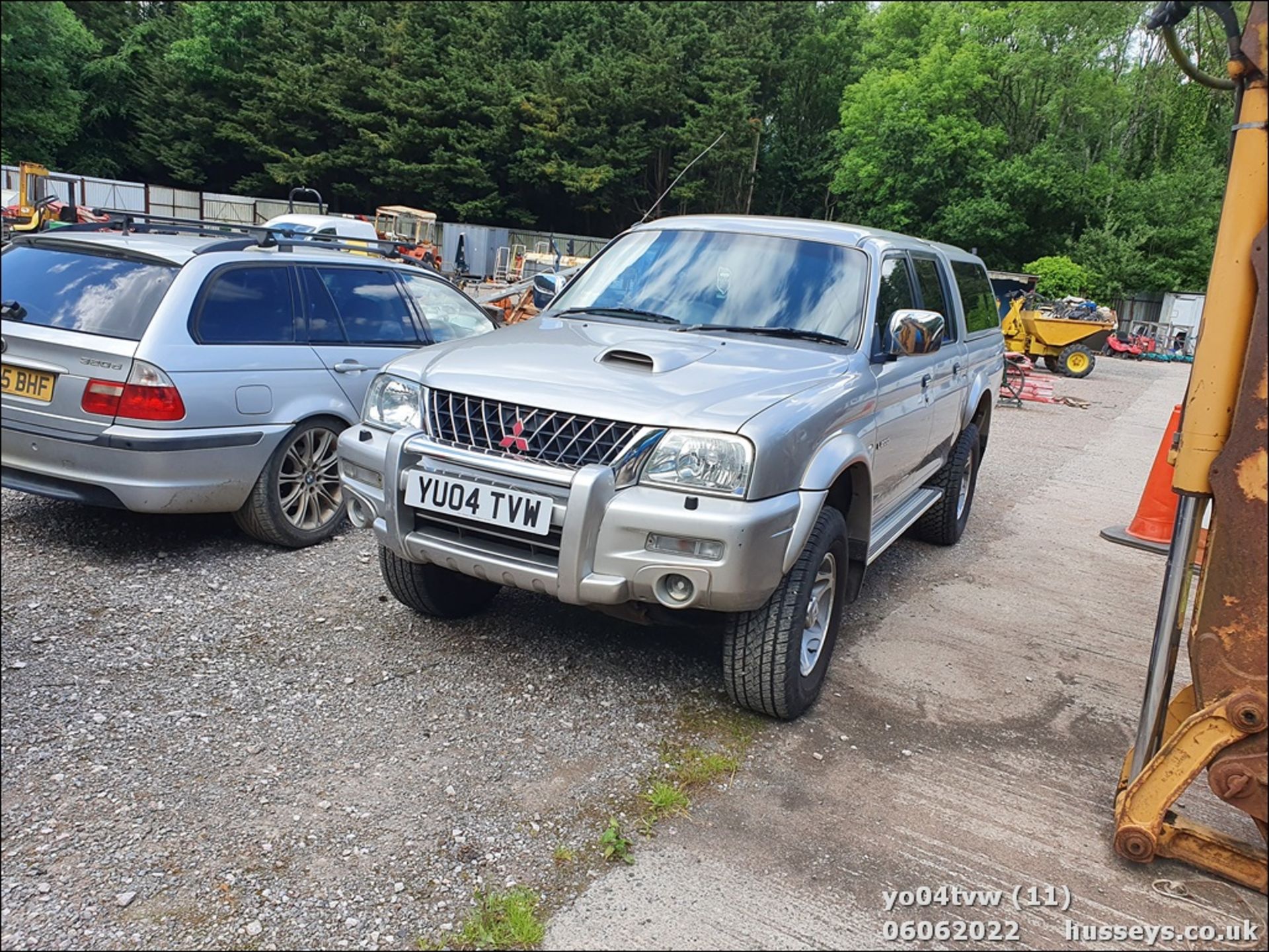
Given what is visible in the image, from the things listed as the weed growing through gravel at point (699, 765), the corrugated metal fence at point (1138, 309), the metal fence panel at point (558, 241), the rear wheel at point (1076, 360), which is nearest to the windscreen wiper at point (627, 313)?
the weed growing through gravel at point (699, 765)

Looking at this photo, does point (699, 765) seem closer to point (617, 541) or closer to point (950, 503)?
point (617, 541)

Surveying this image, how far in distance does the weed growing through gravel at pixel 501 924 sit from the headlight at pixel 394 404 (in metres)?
1.85

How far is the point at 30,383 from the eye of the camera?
4133mm

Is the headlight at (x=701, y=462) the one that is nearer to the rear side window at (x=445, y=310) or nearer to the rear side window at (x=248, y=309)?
the rear side window at (x=248, y=309)

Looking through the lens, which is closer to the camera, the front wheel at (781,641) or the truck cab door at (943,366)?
the front wheel at (781,641)

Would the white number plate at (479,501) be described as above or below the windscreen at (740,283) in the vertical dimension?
below

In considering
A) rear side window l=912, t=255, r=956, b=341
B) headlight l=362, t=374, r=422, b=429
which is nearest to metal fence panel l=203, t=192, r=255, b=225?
rear side window l=912, t=255, r=956, b=341

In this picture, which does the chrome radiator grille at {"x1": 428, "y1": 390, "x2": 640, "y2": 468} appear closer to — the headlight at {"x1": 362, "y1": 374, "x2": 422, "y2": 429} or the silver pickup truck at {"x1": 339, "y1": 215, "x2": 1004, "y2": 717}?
the silver pickup truck at {"x1": 339, "y1": 215, "x2": 1004, "y2": 717}

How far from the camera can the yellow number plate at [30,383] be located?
4.02 m

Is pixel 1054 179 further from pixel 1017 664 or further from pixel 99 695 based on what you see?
pixel 99 695

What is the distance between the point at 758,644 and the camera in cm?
360

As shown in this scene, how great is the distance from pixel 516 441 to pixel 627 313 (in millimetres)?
1337

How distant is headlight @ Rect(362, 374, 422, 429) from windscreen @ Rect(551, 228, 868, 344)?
3.81 feet

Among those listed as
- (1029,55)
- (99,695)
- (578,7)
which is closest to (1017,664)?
(99,695)
